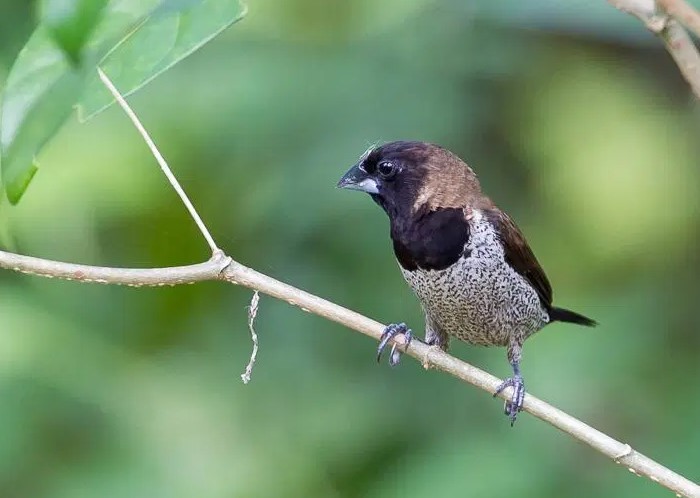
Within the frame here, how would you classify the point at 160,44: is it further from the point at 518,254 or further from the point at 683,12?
the point at 518,254

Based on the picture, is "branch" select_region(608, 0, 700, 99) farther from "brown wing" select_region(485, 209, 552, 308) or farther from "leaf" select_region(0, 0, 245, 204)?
"brown wing" select_region(485, 209, 552, 308)

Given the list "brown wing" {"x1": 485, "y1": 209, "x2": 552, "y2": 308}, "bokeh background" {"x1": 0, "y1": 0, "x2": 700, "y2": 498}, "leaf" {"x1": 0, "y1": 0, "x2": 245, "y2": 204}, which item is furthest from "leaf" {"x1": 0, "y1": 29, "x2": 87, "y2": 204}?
"bokeh background" {"x1": 0, "y1": 0, "x2": 700, "y2": 498}

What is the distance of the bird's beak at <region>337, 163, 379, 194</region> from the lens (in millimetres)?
3359

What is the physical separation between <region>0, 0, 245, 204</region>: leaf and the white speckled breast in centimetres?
186

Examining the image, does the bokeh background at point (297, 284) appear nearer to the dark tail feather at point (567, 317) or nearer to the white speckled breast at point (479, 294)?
the dark tail feather at point (567, 317)

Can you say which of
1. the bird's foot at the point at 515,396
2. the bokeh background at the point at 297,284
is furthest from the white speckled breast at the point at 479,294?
the bokeh background at the point at 297,284

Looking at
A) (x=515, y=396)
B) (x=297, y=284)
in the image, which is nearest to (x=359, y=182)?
(x=515, y=396)

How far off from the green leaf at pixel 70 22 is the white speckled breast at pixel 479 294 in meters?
2.16

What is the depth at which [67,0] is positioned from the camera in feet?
3.84

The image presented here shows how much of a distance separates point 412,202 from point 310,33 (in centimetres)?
158

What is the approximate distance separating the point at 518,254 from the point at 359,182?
0.58 metres

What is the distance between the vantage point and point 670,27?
1.39 metres

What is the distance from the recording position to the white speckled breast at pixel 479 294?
3291mm

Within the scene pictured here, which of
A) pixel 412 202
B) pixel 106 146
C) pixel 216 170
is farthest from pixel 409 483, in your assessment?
pixel 106 146
